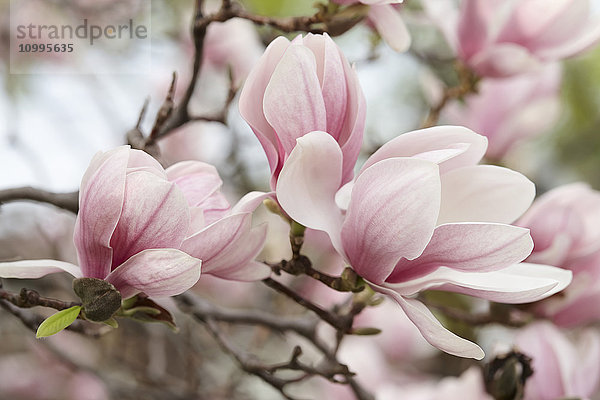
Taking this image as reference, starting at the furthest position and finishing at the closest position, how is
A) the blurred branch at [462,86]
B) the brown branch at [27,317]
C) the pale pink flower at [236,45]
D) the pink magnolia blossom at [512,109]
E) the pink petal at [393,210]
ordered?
the pale pink flower at [236,45] < the pink magnolia blossom at [512,109] < the blurred branch at [462,86] < the brown branch at [27,317] < the pink petal at [393,210]

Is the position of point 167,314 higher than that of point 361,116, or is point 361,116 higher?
point 361,116

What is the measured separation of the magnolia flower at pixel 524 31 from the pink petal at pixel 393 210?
18.1 inches

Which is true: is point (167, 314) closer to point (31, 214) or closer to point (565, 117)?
point (31, 214)

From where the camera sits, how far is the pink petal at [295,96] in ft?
1.43

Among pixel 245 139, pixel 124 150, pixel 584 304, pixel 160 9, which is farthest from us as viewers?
pixel 160 9

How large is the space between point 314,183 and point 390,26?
228 millimetres

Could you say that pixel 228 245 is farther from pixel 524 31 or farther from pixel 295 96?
pixel 524 31

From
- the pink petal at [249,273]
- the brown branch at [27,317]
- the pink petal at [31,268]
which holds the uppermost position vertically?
the pink petal at [31,268]

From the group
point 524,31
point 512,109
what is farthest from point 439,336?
point 512,109

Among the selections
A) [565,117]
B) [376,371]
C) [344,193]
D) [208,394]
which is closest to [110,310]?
[344,193]

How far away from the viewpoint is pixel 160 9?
158cm

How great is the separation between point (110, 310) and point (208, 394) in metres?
0.95

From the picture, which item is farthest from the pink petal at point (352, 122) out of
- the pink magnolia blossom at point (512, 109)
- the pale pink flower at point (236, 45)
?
the pale pink flower at point (236, 45)

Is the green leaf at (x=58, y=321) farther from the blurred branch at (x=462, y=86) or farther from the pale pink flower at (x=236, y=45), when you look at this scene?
the pale pink flower at (x=236, y=45)
